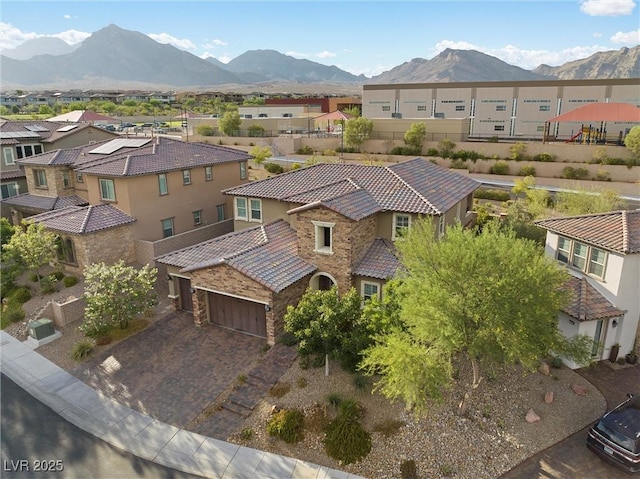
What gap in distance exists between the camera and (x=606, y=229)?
2005 centimetres

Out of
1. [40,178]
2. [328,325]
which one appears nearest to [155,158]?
[40,178]

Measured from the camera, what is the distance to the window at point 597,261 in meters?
19.5

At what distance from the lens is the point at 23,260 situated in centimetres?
2603

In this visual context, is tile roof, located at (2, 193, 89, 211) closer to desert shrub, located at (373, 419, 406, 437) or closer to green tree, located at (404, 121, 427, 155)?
desert shrub, located at (373, 419, 406, 437)

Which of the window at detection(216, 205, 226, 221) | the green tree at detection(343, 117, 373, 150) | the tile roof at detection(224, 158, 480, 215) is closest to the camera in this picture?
the tile roof at detection(224, 158, 480, 215)

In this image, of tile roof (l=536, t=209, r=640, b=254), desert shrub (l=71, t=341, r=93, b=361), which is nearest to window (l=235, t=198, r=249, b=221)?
desert shrub (l=71, t=341, r=93, b=361)

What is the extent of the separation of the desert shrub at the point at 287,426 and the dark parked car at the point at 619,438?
9.69 metres

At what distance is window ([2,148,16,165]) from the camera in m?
38.8

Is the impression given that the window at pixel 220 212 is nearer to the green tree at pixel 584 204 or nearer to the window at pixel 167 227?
the window at pixel 167 227

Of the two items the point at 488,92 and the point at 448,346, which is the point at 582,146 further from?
the point at 448,346

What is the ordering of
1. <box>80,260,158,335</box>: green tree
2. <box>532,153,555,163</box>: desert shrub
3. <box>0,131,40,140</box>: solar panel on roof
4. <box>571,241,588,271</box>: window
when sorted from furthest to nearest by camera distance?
<box>532,153,555,163</box>: desert shrub → <box>0,131,40,140</box>: solar panel on roof → <box>80,260,158,335</box>: green tree → <box>571,241,588,271</box>: window

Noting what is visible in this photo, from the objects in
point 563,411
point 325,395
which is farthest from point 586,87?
point 325,395

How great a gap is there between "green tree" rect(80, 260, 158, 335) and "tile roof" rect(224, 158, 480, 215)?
834cm

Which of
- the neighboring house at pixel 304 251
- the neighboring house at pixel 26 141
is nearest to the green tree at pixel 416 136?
the neighboring house at pixel 304 251
